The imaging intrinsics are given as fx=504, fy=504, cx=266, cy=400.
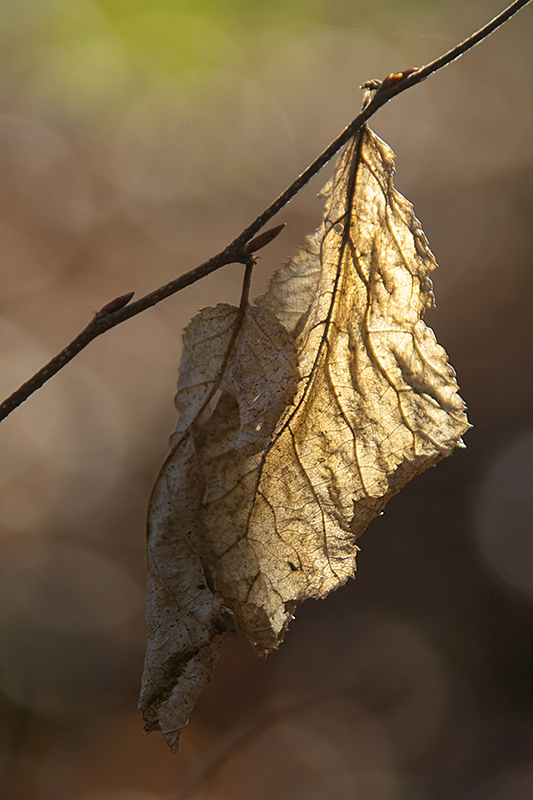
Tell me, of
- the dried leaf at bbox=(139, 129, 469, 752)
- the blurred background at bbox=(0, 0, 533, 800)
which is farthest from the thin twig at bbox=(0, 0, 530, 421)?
the blurred background at bbox=(0, 0, 533, 800)

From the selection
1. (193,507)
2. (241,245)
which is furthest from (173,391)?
(241,245)

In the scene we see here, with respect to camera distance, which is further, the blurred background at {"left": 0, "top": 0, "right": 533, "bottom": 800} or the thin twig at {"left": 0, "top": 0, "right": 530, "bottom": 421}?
the blurred background at {"left": 0, "top": 0, "right": 533, "bottom": 800}

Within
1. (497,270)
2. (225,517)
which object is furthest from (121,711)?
(497,270)

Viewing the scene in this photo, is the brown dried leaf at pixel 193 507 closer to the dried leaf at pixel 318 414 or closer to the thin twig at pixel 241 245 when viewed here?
the dried leaf at pixel 318 414

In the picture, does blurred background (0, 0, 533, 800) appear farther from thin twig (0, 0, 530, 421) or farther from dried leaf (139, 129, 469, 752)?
thin twig (0, 0, 530, 421)

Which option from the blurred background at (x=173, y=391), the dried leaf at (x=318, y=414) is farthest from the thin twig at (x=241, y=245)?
the blurred background at (x=173, y=391)

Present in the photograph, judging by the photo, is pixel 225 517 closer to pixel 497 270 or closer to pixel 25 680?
pixel 25 680
